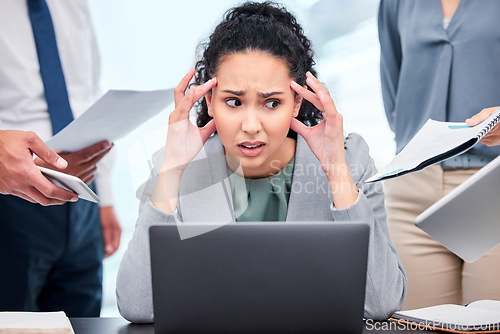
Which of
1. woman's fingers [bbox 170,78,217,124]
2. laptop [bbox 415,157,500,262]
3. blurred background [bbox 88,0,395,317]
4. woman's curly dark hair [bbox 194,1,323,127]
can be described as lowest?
laptop [bbox 415,157,500,262]

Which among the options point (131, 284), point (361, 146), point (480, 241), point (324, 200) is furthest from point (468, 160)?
point (131, 284)

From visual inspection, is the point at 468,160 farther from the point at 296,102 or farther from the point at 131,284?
the point at 131,284

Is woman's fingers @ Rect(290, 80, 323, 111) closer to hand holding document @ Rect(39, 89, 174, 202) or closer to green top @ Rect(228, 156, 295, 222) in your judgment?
green top @ Rect(228, 156, 295, 222)

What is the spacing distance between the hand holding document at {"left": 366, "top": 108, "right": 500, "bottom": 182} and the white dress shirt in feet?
3.12

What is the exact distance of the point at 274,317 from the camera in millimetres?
833

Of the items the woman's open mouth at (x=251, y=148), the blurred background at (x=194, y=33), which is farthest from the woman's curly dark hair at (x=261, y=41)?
the blurred background at (x=194, y=33)

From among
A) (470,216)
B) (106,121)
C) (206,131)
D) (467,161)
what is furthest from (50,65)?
(467,161)

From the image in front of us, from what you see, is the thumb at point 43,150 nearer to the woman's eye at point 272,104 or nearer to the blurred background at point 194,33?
the woman's eye at point 272,104

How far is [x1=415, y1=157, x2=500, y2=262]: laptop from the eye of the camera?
79 centimetres

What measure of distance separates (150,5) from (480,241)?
2.64 m

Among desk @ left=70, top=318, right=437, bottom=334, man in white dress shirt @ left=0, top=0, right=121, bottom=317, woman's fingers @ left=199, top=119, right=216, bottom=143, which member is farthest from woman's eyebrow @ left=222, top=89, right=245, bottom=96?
desk @ left=70, top=318, right=437, bottom=334

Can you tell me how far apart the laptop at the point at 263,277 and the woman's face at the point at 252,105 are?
24.5 inches

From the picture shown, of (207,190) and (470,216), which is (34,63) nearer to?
(207,190)

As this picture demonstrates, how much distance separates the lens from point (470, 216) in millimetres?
833
